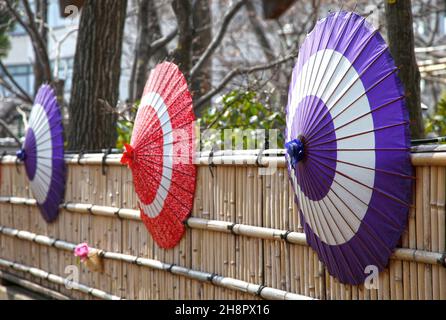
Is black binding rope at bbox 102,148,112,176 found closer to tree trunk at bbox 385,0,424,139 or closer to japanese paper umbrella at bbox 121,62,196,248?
japanese paper umbrella at bbox 121,62,196,248

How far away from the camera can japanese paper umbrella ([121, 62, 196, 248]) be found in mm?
7012

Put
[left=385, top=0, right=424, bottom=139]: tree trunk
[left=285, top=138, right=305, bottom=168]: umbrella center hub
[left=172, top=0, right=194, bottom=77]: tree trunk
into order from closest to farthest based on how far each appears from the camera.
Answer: [left=285, top=138, right=305, bottom=168]: umbrella center hub, [left=385, top=0, right=424, bottom=139]: tree trunk, [left=172, top=0, right=194, bottom=77]: tree trunk

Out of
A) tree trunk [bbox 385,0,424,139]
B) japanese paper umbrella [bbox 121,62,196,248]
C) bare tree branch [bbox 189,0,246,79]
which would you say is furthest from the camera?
bare tree branch [bbox 189,0,246,79]

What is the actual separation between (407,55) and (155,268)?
9.42ft

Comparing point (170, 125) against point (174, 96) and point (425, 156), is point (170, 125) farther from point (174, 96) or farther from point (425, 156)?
point (425, 156)

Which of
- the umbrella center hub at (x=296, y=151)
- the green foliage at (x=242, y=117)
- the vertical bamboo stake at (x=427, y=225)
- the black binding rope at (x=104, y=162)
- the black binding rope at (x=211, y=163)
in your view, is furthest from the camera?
the green foliage at (x=242, y=117)

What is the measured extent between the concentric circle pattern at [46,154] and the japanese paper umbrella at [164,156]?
1875 mm

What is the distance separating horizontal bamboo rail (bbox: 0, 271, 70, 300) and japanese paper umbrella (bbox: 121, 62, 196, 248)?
91.0 inches

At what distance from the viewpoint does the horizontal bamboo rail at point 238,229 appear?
4.59 m

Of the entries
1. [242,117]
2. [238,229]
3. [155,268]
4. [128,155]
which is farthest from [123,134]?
[238,229]

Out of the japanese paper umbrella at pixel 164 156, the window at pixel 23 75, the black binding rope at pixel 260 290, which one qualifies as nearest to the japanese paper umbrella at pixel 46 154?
the japanese paper umbrella at pixel 164 156

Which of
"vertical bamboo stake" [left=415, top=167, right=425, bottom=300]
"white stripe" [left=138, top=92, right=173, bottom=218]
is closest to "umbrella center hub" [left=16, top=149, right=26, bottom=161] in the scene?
"white stripe" [left=138, top=92, right=173, bottom=218]

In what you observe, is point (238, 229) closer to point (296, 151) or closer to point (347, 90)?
point (296, 151)

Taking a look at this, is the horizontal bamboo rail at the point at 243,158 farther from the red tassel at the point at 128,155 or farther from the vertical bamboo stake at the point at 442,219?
the red tassel at the point at 128,155
